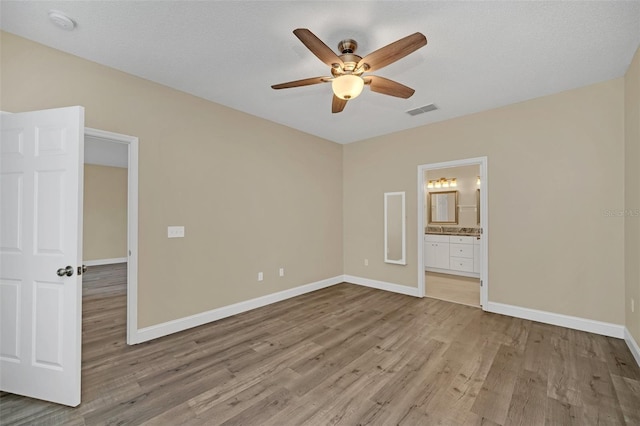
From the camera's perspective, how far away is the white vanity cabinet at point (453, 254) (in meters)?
5.72

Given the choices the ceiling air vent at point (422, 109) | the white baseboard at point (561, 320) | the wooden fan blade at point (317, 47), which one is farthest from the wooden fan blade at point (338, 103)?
the white baseboard at point (561, 320)

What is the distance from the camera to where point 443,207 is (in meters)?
6.79

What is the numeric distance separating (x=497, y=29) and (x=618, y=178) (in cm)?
240

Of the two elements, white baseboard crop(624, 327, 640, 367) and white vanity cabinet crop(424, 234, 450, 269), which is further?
white vanity cabinet crop(424, 234, 450, 269)

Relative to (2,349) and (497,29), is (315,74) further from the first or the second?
(2,349)

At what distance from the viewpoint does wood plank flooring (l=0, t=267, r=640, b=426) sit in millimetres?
1851

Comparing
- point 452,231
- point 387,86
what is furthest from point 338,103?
point 452,231

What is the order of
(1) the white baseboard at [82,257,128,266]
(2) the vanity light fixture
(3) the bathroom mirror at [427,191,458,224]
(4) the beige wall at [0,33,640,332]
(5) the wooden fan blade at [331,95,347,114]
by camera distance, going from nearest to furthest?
(5) the wooden fan blade at [331,95,347,114] < (4) the beige wall at [0,33,640,332] < (3) the bathroom mirror at [427,191,458,224] < (2) the vanity light fixture < (1) the white baseboard at [82,257,128,266]

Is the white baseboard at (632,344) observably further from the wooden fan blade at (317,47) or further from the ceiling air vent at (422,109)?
the wooden fan blade at (317,47)

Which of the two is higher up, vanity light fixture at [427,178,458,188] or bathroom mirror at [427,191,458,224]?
vanity light fixture at [427,178,458,188]

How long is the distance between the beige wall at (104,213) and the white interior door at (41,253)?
6409 millimetres

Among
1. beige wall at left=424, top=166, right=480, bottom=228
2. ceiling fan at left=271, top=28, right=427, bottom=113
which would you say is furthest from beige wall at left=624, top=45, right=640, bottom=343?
beige wall at left=424, top=166, right=480, bottom=228

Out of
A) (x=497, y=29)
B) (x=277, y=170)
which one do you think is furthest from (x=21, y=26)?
(x=497, y=29)

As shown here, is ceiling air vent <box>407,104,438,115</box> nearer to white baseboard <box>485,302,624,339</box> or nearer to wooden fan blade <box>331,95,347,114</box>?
wooden fan blade <box>331,95,347,114</box>
